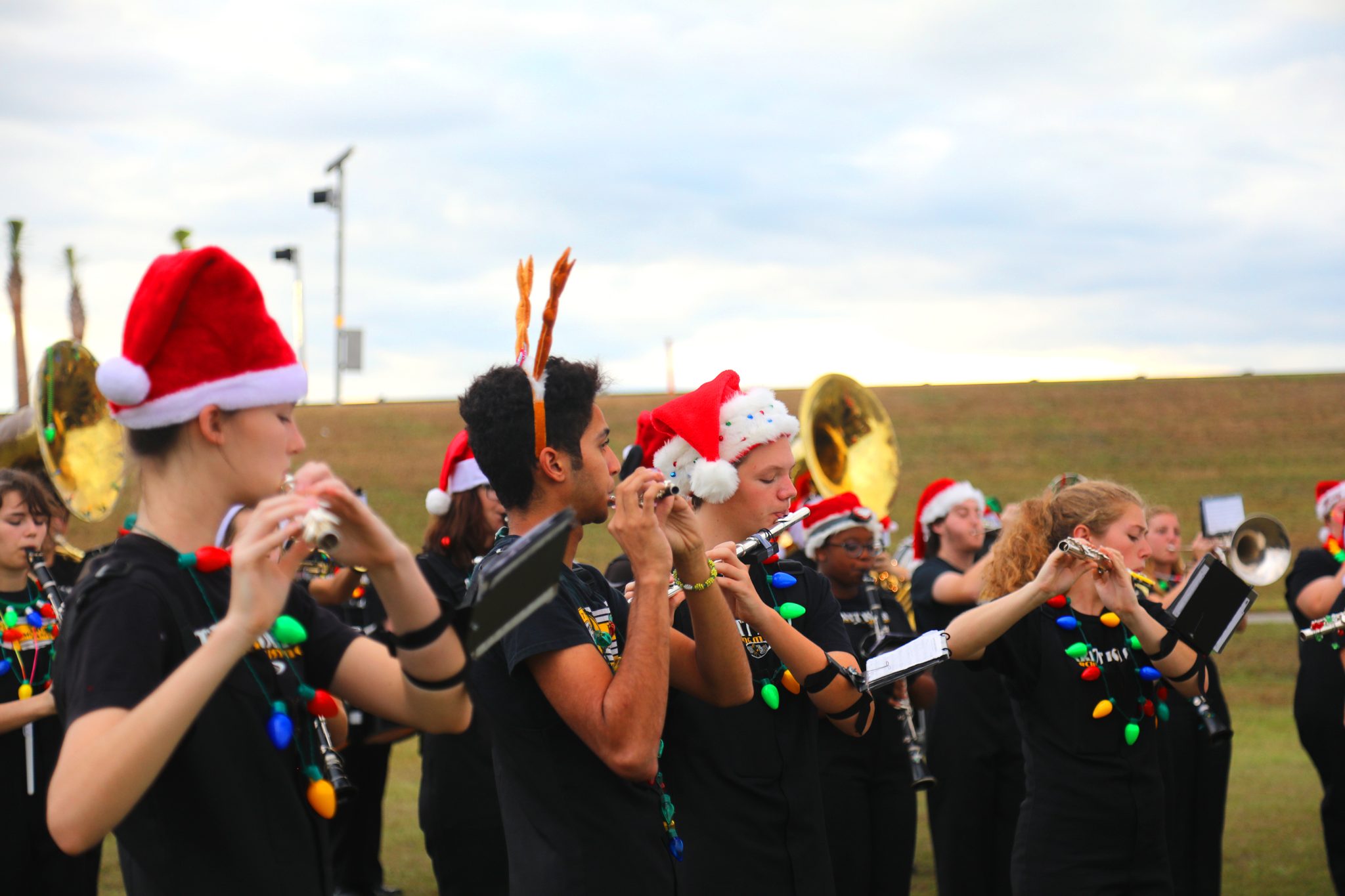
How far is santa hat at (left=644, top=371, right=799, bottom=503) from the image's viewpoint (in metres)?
3.90

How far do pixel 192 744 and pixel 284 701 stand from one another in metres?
0.19

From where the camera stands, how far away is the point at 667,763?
3629 millimetres

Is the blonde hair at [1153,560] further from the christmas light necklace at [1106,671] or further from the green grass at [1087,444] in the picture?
the green grass at [1087,444]

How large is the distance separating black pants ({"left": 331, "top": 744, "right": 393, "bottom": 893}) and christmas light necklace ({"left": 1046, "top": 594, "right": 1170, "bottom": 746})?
4844mm

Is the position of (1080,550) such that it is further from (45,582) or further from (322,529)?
(45,582)

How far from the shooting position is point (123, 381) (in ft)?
6.75

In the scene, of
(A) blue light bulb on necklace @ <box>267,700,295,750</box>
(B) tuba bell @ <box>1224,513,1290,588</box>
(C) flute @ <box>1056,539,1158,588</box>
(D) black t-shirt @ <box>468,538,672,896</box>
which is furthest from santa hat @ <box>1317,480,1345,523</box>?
(A) blue light bulb on necklace @ <box>267,700,295,750</box>

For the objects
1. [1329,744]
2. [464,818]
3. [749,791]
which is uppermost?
[749,791]

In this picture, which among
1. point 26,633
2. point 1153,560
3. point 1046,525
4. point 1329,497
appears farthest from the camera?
point 1329,497

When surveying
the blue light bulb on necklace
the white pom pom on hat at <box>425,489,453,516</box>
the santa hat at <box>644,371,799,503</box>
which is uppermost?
the santa hat at <box>644,371,799,503</box>

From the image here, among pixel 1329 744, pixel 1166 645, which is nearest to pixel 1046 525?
pixel 1166 645

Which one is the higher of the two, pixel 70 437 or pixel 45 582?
pixel 70 437

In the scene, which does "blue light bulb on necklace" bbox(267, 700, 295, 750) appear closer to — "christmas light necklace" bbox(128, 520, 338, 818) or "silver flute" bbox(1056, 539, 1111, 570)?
"christmas light necklace" bbox(128, 520, 338, 818)

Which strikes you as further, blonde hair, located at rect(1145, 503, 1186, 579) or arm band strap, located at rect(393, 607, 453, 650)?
blonde hair, located at rect(1145, 503, 1186, 579)
